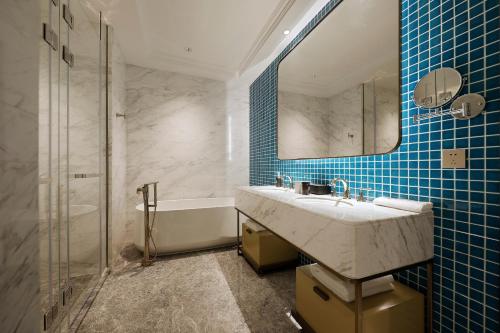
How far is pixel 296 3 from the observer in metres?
1.82

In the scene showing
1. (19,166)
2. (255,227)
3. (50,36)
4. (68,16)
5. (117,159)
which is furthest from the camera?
(117,159)

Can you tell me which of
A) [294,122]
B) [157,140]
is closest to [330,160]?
[294,122]

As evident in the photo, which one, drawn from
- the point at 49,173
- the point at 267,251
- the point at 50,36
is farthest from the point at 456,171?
the point at 50,36

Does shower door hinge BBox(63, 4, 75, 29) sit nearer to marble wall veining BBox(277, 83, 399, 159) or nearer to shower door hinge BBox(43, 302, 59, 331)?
shower door hinge BBox(43, 302, 59, 331)

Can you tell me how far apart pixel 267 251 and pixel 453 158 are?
1637 mm

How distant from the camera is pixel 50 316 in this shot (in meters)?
1.22

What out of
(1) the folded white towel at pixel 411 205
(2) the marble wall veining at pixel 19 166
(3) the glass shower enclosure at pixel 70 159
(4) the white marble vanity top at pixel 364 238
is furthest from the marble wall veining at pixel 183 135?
(1) the folded white towel at pixel 411 205

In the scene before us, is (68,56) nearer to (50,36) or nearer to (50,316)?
(50,36)

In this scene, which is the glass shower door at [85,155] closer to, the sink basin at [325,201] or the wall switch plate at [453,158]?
the sink basin at [325,201]

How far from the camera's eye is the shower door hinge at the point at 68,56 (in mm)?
1345

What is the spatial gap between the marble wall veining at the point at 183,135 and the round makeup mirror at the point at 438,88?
276 centimetres

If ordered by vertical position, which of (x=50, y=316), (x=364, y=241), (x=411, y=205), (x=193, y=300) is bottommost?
(x=193, y=300)

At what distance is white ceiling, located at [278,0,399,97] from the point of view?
4.36 feet

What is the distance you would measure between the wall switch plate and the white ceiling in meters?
0.49
